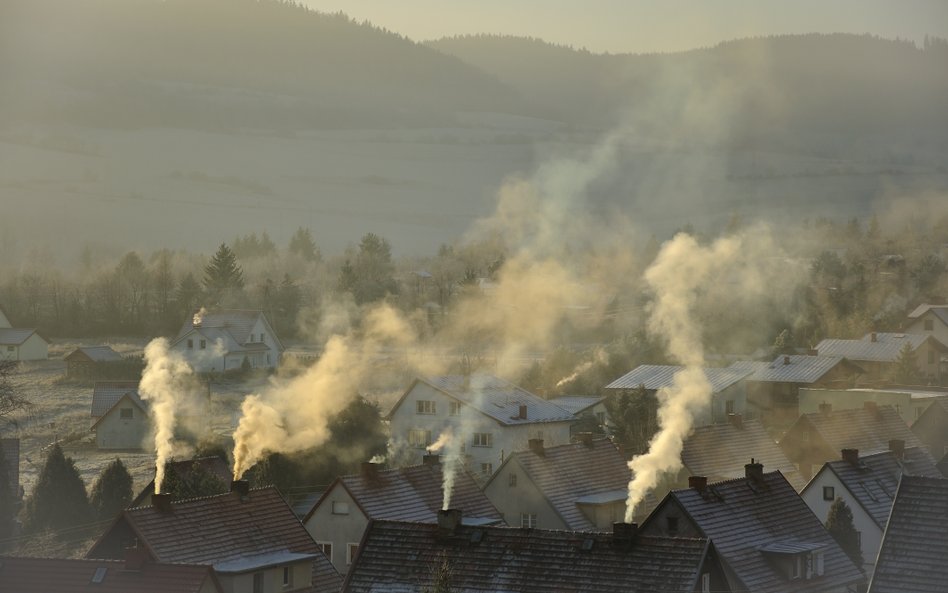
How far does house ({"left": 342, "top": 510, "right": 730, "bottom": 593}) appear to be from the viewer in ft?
101

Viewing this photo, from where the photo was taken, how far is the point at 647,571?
30922mm

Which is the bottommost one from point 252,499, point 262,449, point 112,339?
point 112,339

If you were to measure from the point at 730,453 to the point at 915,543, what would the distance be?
26.6m

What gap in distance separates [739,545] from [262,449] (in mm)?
22544

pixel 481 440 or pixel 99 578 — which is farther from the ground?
pixel 99 578

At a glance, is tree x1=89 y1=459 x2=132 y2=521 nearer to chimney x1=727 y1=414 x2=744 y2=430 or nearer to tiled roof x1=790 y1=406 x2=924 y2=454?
chimney x1=727 y1=414 x2=744 y2=430

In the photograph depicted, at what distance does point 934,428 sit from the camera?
60562 millimetres

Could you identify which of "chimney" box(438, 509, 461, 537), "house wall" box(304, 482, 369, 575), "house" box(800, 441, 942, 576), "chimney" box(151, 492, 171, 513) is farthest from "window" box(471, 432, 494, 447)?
"chimney" box(438, 509, 461, 537)

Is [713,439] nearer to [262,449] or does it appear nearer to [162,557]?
[262,449]

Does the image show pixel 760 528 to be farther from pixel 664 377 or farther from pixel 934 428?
pixel 664 377

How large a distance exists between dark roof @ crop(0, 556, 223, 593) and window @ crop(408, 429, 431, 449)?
30706mm

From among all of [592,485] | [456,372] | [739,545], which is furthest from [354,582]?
[456,372]

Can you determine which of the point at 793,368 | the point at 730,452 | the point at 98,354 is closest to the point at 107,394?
the point at 98,354

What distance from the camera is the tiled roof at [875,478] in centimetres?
4431
